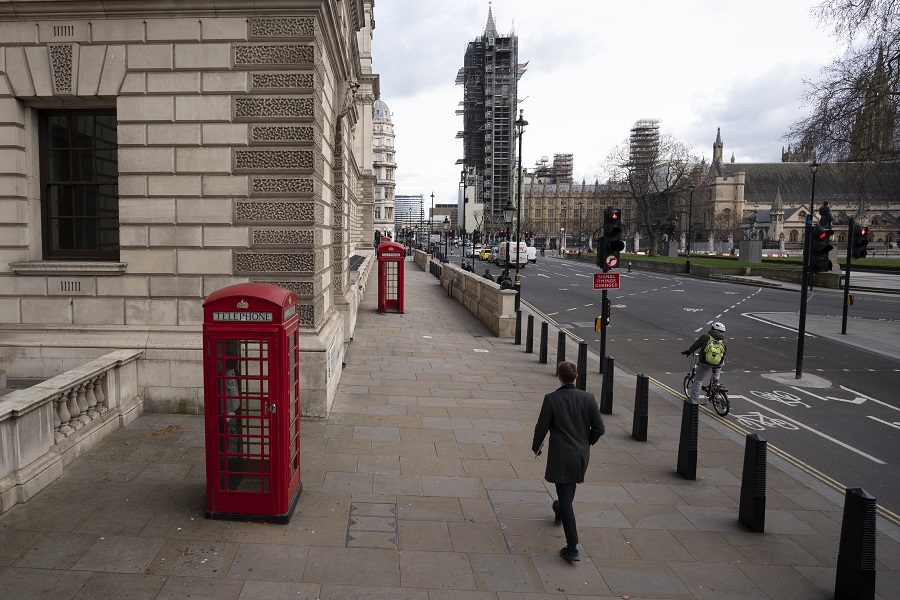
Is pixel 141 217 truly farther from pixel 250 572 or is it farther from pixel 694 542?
pixel 694 542

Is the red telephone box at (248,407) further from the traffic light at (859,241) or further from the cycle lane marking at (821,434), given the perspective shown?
the traffic light at (859,241)

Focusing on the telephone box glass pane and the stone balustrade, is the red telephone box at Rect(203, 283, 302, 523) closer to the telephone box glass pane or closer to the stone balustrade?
the telephone box glass pane

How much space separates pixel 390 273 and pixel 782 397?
14.4m

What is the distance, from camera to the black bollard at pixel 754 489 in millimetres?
6266

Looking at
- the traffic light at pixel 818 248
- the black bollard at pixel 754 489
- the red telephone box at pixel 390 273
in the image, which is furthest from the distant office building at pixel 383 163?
the black bollard at pixel 754 489

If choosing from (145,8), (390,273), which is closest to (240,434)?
(145,8)

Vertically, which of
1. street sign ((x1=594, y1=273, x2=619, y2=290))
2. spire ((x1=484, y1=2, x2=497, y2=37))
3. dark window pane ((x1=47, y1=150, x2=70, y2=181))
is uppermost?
spire ((x1=484, y1=2, x2=497, y2=37))

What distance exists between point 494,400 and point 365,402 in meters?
2.21

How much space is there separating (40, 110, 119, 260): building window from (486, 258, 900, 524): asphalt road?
1036 cm

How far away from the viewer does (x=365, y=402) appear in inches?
411

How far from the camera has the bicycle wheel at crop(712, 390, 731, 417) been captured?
1094 cm

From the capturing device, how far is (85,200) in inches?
378

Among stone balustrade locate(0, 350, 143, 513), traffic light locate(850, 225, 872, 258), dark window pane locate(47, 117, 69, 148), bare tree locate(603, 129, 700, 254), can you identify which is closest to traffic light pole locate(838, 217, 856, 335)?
traffic light locate(850, 225, 872, 258)

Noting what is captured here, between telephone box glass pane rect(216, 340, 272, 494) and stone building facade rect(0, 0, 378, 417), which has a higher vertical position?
stone building facade rect(0, 0, 378, 417)
